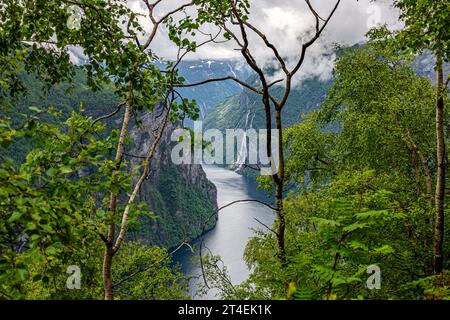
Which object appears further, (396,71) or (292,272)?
(396,71)

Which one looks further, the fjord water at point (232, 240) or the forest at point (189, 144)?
the fjord water at point (232, 240)

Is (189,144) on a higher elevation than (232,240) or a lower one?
higher

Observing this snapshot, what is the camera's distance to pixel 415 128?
15.2 m

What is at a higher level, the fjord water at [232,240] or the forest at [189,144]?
the forest at [189,144]

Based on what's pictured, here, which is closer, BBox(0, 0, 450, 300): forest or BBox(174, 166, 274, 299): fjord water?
BBox(0, 0, 450, 300): forest

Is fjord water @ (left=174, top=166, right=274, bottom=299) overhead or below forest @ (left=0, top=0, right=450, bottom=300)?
below

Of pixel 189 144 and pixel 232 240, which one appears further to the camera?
pixel 232 240

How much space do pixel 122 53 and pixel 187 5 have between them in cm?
264

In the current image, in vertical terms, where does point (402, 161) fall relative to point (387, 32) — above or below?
below

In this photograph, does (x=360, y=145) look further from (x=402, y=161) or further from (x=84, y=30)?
(x=84, y=30)
